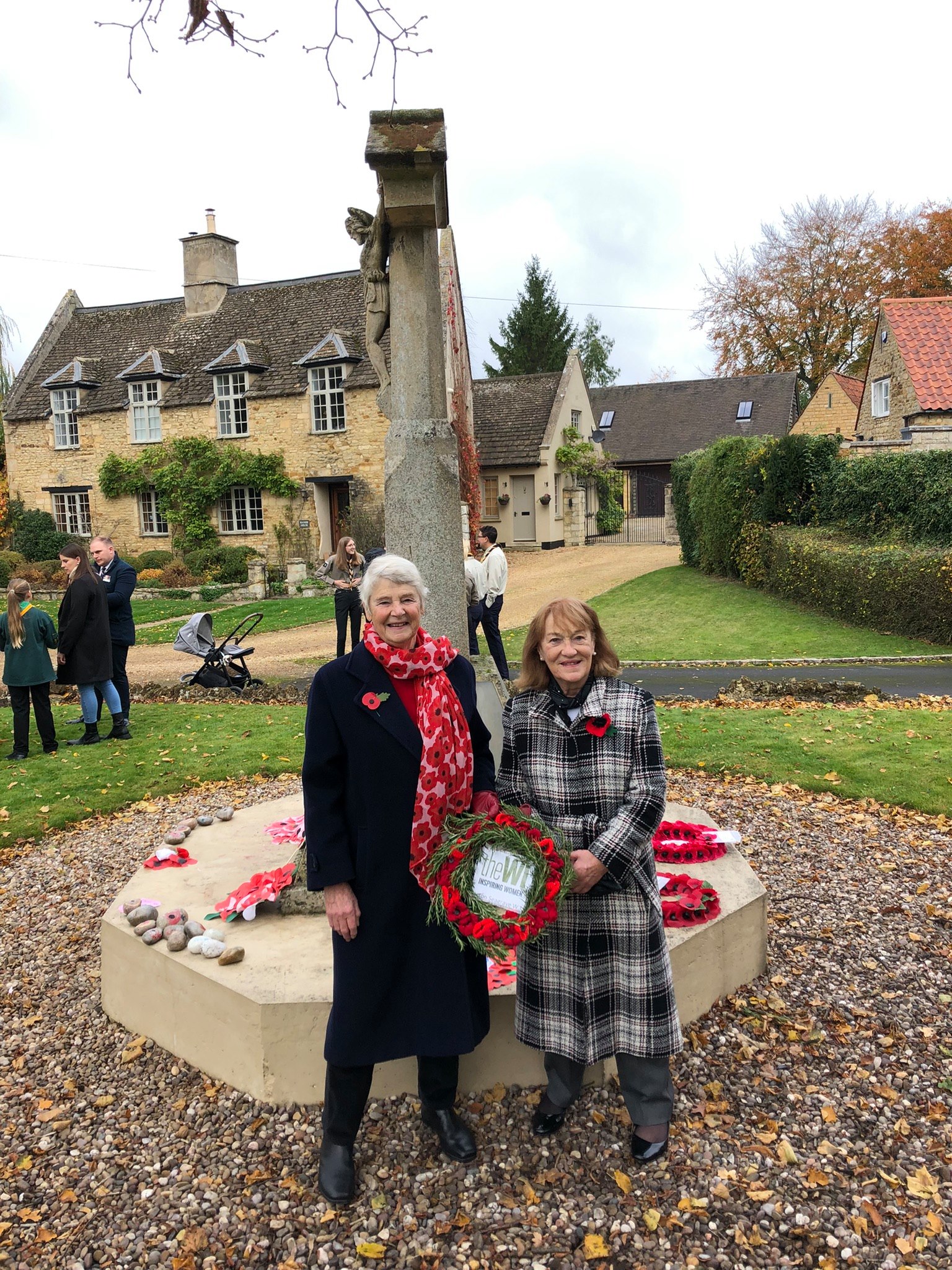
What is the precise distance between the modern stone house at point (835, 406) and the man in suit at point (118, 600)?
110 ft

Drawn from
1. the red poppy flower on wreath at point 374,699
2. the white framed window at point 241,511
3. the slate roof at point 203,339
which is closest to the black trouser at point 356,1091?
the red poppy flower on wreath at point 374,699

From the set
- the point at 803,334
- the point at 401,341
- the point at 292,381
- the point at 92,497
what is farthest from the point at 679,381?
the point at 401,341

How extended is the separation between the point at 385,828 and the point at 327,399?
26.3m

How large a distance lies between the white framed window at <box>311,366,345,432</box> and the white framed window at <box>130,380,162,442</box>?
226 inches

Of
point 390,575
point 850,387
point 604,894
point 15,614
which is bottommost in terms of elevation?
point 604,894

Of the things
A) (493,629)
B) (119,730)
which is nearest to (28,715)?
(119,730)

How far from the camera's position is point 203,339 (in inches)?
1211

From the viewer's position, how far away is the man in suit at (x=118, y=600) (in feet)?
31.9

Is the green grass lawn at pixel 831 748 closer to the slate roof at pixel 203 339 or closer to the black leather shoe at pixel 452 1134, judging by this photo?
the black leather shoe at pixel 452 1134

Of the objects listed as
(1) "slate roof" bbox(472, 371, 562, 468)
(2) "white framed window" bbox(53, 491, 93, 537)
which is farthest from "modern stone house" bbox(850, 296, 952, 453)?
(2) "white framed window" bbox(53, 491, 93, 537)

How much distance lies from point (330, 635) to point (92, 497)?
16.9 m

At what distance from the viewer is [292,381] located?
2794cm

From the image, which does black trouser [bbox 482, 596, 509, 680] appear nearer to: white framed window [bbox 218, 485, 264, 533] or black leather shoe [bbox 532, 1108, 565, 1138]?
black leather shoe [bbox 532, 1108, 565, 1138]

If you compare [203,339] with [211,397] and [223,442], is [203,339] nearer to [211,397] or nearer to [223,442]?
[211,397]
